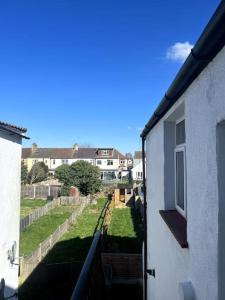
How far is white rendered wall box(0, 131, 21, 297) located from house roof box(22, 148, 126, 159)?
6018cm

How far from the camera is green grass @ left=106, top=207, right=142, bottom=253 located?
18.1 m

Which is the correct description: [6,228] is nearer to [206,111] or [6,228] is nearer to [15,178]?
[15,178]

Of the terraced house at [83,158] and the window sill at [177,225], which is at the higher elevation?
the terraced house at [83,158]

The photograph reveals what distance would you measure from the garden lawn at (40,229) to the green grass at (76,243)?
47.2 inches

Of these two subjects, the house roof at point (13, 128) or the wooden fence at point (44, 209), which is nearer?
the house roof at point (13, 128)

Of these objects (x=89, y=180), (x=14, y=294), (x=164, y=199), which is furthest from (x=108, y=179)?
(x=164, y=199)

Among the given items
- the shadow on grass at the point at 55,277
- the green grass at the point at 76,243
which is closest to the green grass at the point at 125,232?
the green grass at the point at 76,243

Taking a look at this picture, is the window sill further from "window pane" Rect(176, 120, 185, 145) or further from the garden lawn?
the garden lawn

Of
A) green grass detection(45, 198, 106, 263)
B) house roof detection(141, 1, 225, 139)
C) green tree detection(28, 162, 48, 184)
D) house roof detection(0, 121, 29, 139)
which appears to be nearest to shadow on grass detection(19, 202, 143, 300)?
green grass detection(45, 198, 106, 263)

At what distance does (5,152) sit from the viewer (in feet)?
30.9

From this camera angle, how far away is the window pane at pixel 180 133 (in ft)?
15.9

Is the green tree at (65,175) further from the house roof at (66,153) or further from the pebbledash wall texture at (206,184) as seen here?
the pebbledash wall texture at (206,184)

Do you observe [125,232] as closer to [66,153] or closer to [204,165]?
[204,165]

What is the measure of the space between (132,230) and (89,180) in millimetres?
18253
